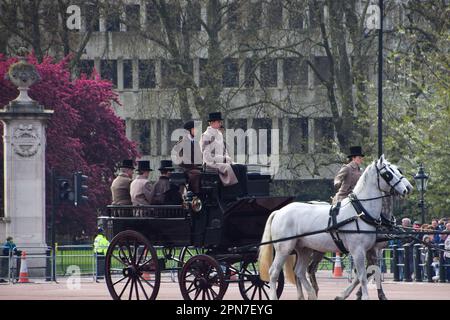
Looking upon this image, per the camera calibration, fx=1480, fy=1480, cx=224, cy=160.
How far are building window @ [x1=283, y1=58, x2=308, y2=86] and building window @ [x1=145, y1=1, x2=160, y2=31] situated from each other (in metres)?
4.78

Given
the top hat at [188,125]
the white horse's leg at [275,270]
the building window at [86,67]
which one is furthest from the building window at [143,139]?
the white horse's leg at [275,270]

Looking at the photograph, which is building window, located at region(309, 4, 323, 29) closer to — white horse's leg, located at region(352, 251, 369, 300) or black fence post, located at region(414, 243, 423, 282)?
black fence post, located at region(414, 243, 423, 282)

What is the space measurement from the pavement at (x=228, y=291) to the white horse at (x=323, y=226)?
111 inches

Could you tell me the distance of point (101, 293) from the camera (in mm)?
26766

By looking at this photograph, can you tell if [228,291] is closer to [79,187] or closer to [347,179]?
[347,179]

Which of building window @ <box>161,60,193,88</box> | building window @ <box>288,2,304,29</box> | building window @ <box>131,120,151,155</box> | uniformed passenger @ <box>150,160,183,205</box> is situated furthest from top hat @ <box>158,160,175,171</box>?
building window @ <box>131,120,151,155</box>

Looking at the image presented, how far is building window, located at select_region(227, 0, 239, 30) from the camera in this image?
5078 centimetres

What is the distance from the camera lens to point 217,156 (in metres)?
20.7

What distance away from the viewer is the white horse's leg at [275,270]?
20.4 metres

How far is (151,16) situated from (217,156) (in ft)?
109

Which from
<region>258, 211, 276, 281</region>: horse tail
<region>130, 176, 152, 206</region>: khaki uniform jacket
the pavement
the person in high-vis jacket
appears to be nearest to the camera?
<region>258, 211, 276, 281</region>: horse tail

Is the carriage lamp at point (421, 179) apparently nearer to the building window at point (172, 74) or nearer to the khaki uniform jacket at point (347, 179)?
the building window at point (172, 74)

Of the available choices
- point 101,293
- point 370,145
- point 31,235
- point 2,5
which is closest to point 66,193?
point 31,235
